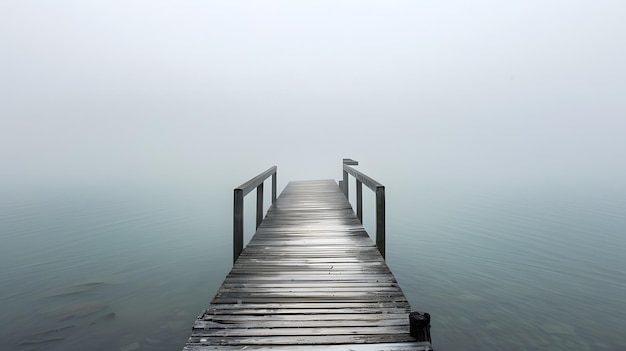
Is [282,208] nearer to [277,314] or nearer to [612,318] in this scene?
[277,314]

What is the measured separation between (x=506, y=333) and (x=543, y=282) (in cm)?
400

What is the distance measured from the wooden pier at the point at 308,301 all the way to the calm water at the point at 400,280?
2745 millimetres

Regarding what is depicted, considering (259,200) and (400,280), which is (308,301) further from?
(400,280)

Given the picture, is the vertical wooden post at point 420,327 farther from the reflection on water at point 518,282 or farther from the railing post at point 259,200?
the railing post at point 259,200

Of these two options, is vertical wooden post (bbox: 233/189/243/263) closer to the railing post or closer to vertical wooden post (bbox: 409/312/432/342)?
the railing post

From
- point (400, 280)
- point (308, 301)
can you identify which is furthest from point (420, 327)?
point (400, 280)

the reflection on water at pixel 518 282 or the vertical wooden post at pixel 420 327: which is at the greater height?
the vertical wooden post at pixel 420 327

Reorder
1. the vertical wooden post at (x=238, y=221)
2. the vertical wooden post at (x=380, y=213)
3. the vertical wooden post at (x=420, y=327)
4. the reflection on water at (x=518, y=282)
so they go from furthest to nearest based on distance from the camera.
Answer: the reflection on water at (x=518, y=282) < the vertical wooden post at (x=380, y=213) < the vertical wooden post at (x=238, y=221) < the vertical wooden post at (x=420, y=327)

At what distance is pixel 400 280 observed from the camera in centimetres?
1003

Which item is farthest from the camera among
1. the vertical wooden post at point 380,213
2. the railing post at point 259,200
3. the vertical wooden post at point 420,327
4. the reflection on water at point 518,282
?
the railing post at point 259,200

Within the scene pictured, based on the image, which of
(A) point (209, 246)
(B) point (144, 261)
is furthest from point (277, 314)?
(A) point (209, 246)

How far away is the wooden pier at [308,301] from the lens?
2617 millimetres

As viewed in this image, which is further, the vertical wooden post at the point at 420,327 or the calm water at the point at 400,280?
the calm water at the point at 400,280

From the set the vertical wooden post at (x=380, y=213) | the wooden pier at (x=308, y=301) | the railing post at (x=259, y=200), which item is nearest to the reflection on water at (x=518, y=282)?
the vertical wooden post at (x=380, y=213)
